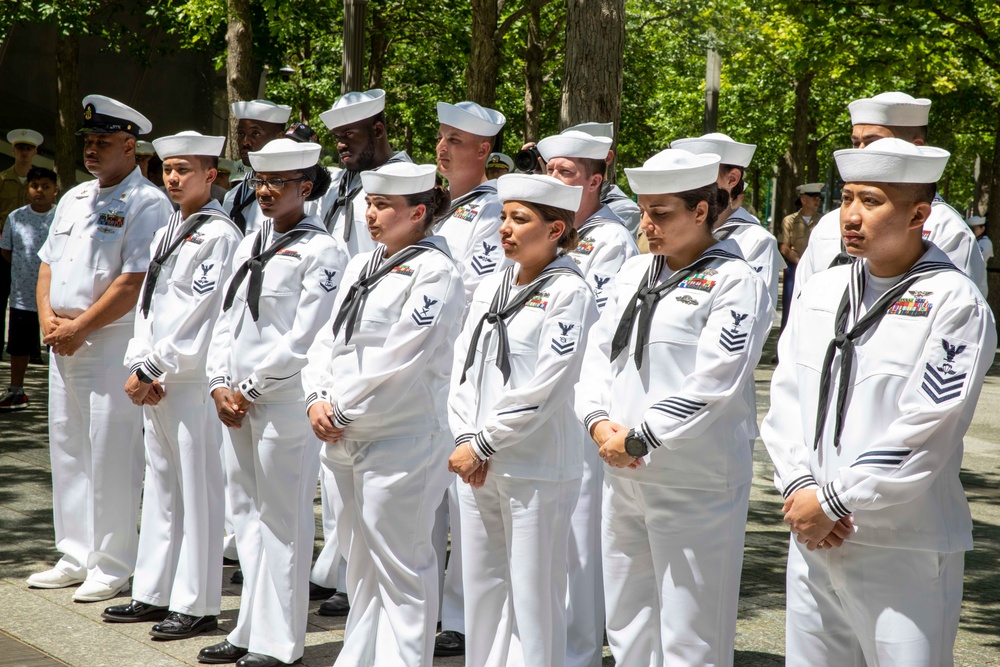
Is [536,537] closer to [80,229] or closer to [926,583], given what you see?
[926,583]

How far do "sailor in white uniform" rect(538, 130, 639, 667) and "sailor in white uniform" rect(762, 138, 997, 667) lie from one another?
1531 millimetres

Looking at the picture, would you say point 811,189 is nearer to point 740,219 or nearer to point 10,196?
point 10,196

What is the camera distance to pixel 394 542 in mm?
4633

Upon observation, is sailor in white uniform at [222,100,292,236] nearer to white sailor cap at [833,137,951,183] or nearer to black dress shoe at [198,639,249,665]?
black dress shoe at [198,639,249,665]

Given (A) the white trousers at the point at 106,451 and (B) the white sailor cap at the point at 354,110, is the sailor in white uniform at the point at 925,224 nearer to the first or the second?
(B) the white sailor cap at the point at 354,110

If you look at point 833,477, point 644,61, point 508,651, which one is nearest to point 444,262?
point 508,651

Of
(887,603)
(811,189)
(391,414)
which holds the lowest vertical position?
(811,189)

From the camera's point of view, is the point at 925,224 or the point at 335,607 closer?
the point at 925,224

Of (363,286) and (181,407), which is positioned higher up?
(363,286)

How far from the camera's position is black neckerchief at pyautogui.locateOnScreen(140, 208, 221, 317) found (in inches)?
223

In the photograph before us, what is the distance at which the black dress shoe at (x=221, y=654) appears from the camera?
5.12 m

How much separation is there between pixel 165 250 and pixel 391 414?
5.66 ft

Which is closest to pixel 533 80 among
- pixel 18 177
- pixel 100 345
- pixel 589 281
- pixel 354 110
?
pixel 18 177

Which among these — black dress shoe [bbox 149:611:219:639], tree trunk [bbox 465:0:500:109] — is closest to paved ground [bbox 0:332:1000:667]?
black dress shoe [bbox 149:611:219:639]
